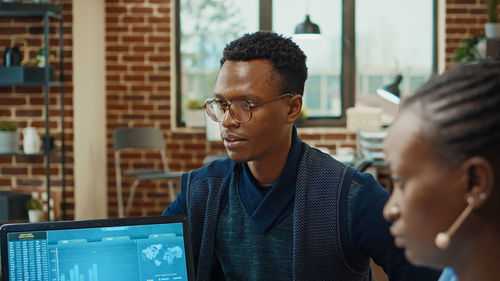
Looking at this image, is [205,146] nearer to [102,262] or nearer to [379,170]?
[379,170]

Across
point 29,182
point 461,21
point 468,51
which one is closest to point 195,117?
point 29,182

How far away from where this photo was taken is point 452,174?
0.64 meters

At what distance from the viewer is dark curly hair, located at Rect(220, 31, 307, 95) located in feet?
4.88

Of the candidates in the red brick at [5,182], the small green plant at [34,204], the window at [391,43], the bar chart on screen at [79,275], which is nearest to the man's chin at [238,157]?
the bar chart on screen at [79,275]

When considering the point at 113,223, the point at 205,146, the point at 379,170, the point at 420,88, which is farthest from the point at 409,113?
the point at 205,146

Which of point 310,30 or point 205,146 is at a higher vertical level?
point 310,30

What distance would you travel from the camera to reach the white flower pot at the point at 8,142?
14.5ft

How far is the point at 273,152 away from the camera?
148 cm

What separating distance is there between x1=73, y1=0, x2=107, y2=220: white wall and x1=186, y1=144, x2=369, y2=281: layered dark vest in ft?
11.7

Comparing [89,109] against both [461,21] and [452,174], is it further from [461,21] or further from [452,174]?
[452,174]

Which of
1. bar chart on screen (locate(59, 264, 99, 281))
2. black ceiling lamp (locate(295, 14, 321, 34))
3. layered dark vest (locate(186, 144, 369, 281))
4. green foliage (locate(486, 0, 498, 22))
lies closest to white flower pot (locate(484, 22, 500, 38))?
green foliage (locate(486, 0, 498, 22))

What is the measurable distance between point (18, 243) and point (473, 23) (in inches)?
211

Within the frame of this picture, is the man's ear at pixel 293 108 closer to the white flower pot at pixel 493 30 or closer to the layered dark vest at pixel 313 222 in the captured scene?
the layered dark vest at pixel 313 222

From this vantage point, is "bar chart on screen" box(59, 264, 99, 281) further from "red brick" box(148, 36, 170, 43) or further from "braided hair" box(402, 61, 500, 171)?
"red brick" box(148, 36, 170, 43)
